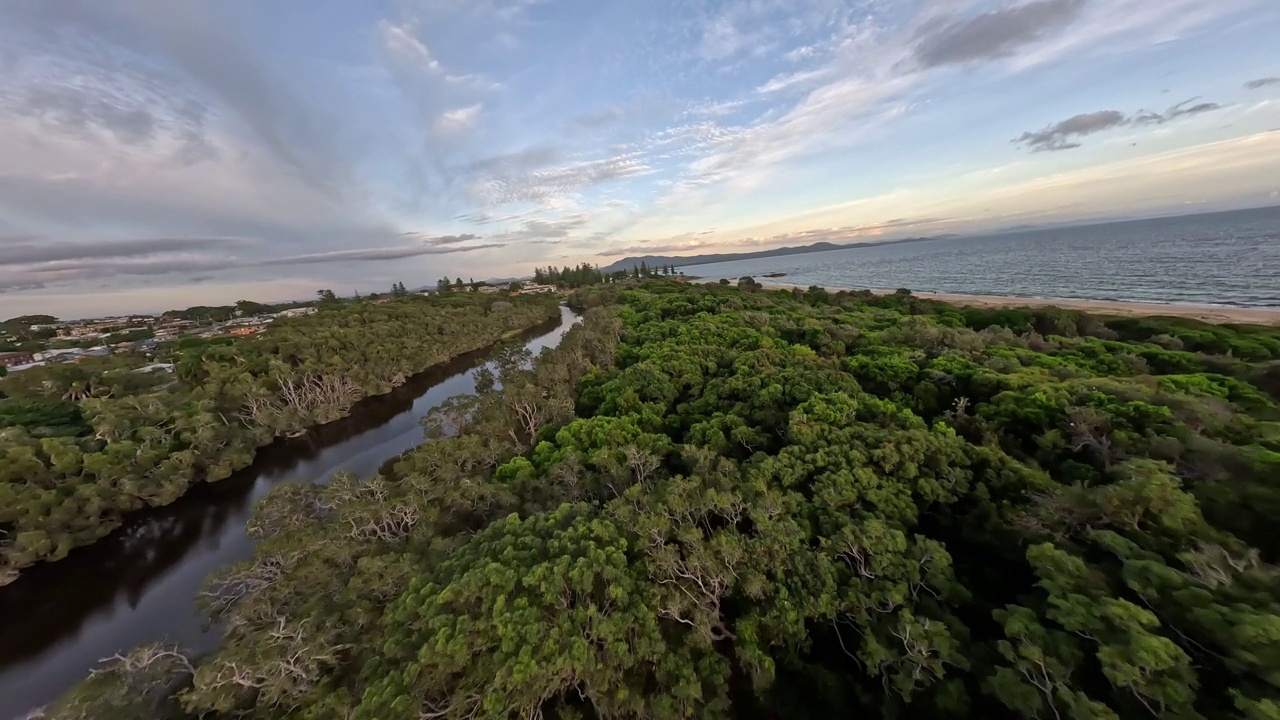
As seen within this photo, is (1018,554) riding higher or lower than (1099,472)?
lower

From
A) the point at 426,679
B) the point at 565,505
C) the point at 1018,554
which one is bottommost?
the point at 1018,554

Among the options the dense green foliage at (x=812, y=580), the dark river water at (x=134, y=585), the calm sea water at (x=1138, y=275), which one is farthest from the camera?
the calm sea water at (x=1138, y=275)

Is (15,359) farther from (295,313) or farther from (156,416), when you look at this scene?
(156,416)

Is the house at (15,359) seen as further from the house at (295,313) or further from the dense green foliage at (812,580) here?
the dense green foliage at (812,580)

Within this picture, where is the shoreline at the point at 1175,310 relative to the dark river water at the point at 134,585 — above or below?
above

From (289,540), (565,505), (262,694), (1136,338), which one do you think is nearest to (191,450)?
(289,540)

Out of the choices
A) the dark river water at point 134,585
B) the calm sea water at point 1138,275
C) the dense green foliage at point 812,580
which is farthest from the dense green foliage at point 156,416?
the calm sea water at point 1138,275

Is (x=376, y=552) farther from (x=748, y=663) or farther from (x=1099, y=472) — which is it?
(x=1099, y=472)

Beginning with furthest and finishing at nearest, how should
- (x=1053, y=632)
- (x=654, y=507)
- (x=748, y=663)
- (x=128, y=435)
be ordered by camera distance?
1. (x=128, y=435)
2. (x=654, y=507)
3. (x=748, y=663)
4. (x=1053, y=632)
